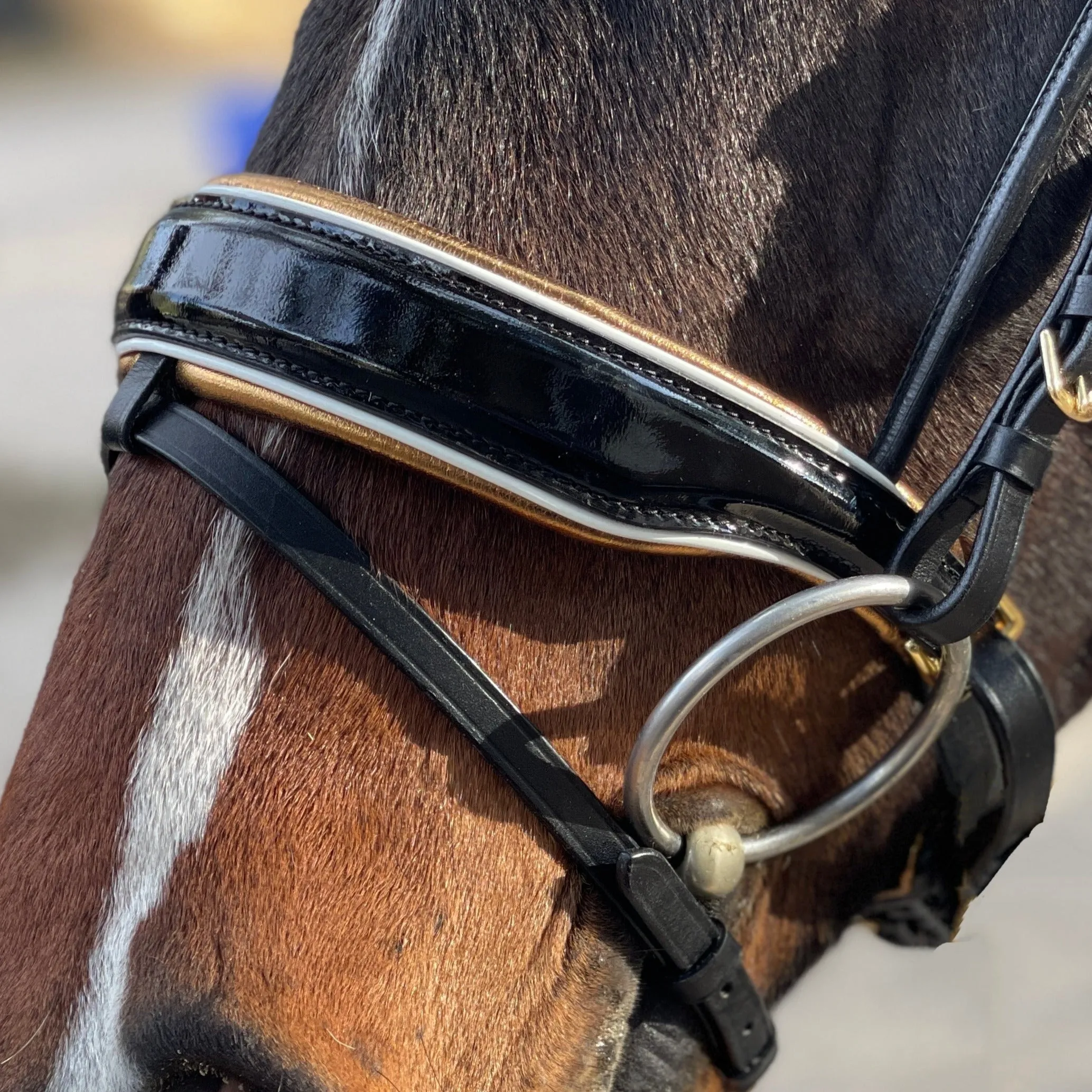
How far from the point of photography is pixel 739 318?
909 mm

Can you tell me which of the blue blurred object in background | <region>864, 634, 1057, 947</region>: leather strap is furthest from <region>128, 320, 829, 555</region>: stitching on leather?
the blue blurred object in background

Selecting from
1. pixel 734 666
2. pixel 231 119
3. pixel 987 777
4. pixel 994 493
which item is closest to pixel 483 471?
pixel 734 666

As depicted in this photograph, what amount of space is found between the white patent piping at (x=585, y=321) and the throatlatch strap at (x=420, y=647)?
0.59 feet

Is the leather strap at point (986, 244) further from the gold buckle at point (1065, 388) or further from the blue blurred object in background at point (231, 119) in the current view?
the blue blurred object in background at point (231, 119)

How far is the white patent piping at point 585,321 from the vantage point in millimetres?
828

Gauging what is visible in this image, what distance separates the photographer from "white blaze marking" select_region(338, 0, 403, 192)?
909 mm

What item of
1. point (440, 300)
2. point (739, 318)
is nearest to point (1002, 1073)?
point (739, 318)

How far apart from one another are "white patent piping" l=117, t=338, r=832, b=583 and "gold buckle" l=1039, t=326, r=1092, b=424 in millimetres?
226

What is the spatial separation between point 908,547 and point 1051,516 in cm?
48

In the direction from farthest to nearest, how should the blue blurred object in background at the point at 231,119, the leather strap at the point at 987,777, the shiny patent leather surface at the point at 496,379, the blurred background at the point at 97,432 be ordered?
1. the blue blurred object in background at the point at 231,119
2. the blurred background at the point at 97,432
3. the leather strap at the point at 987,777
4. the shiny patent leather surface at the point at 496,379

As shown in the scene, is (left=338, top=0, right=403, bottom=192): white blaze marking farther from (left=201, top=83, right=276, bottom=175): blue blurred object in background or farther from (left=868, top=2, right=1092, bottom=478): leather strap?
(left=201, top=83, right=276, bottom=175): blue blurred object in background

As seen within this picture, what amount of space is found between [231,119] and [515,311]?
6.53 meters

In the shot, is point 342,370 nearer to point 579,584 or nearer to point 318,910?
point 579,584

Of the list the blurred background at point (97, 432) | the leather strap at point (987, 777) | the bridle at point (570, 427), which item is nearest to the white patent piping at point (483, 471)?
the bridle at point (570, 427)
